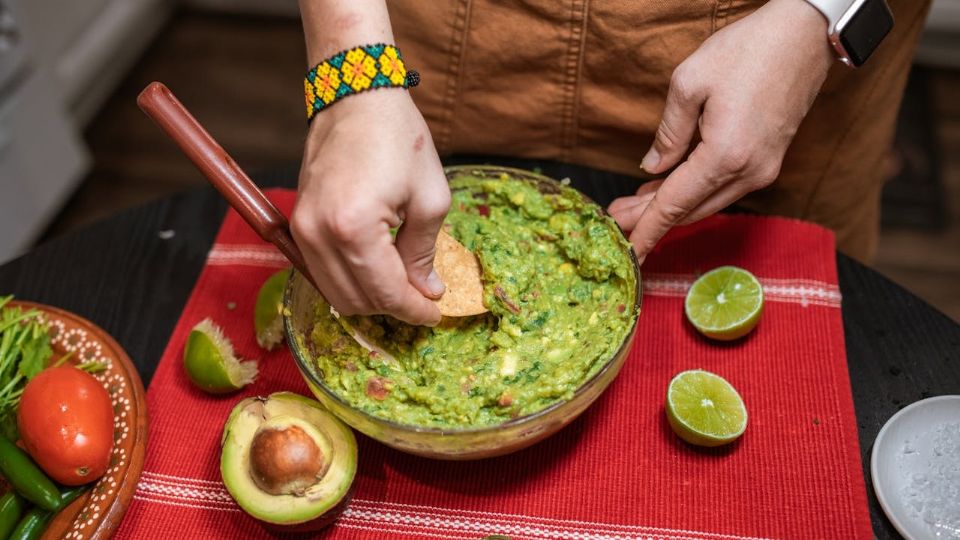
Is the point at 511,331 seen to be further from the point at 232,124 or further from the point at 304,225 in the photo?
the point at 232,124

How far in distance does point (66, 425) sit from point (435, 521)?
24.8 inches

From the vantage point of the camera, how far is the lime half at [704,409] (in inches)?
54.8

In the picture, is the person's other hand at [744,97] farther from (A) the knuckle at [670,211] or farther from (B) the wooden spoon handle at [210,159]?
(B) the wooden spoon handle at [210,159]

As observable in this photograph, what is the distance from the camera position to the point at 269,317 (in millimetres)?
1607

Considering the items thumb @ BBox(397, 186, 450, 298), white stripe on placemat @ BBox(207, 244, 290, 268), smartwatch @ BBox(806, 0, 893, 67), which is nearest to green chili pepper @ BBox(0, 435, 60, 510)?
white stripe on placemat @ BBox(207, 244, 290, 268)

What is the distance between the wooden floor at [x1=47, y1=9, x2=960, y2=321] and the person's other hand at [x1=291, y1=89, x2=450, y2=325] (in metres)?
2.50

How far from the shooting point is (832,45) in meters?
1.40

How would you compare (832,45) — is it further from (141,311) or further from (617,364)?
(141,311)

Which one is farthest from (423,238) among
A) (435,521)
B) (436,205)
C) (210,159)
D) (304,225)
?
(435,521)

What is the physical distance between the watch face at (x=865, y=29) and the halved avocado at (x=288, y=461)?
104cm

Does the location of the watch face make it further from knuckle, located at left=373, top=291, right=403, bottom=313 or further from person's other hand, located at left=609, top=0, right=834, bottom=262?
knuckle, located at left=373, top=291, right=403, bottom=313

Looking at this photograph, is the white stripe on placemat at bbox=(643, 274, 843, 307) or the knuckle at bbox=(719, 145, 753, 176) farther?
the white stripe on placemat at bbox=(643, 274, 843, 307)

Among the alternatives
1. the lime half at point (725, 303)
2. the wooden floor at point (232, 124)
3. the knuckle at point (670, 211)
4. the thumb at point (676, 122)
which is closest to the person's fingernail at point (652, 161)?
the thumb at point (676, 122)

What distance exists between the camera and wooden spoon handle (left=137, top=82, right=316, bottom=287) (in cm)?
128
